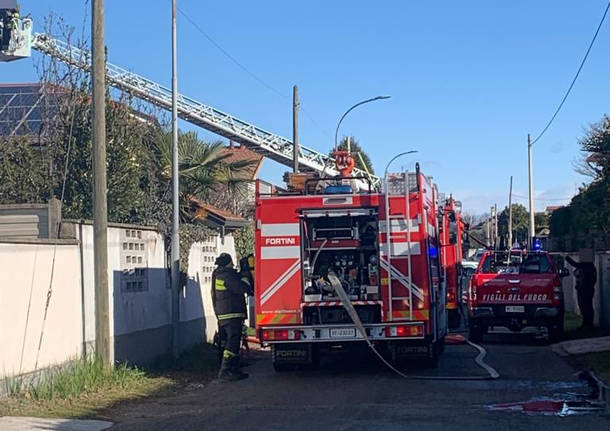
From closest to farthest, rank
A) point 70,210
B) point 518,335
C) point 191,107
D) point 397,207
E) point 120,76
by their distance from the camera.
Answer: point 397,207
point 70,210
point 518,335
point 120,76
point 191,107

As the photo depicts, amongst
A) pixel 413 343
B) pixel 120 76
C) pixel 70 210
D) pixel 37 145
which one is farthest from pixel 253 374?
pixel 120 76

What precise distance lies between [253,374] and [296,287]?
7.35 ft

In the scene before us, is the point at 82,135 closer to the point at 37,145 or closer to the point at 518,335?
the point at 37,145

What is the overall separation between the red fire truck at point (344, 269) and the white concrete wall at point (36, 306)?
9.04ft

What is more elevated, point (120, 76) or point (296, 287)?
point (120, 76)

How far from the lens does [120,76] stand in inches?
1190

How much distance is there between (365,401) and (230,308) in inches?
155

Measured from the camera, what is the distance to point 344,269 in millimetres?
14484

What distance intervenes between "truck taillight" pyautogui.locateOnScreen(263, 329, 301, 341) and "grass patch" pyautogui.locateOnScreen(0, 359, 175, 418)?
5.59 ft

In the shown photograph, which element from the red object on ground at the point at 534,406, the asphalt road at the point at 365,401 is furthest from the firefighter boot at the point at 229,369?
the red object on ground at the point at 534,406

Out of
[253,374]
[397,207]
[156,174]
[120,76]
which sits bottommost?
[253,374]

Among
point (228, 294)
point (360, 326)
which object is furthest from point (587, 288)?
point (228, 294)

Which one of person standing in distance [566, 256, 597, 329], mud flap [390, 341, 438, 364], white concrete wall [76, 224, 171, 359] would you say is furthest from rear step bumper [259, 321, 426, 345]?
person standing in distance [566, 256, 597, 329]

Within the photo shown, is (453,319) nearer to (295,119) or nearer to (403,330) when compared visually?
(295,119)
